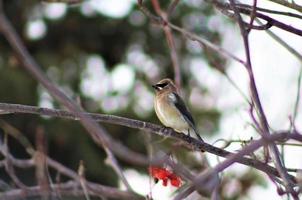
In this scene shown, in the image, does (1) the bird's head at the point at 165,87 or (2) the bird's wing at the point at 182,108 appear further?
(1) the bird's head at the point at 165,87

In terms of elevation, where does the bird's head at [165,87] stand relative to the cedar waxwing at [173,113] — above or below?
above

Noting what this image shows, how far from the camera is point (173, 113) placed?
20.6 feet

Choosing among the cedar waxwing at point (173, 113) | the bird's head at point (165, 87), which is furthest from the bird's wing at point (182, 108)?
the bird's head at point (165, 87)

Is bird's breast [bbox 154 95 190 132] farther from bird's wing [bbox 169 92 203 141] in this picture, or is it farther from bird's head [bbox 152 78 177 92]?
bird's head [bbox 152 78 177 92]

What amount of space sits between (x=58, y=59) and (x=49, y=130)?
50.0 inches

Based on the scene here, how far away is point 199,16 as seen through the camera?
12.6m

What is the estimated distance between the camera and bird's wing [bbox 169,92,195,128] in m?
6.30

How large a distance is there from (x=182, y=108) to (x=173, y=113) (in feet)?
0.38

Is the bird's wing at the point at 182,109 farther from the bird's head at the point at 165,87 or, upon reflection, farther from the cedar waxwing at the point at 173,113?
the bird's head at the point at 165,87

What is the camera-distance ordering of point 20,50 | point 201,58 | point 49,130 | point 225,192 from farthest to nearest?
point 201,58
point 49,130
point 225,192
point 20,50

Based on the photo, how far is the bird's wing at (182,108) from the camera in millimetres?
6297

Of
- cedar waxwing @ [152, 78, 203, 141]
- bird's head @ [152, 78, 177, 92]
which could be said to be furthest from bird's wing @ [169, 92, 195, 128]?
bird's head @ [152, 78, 177, 92]

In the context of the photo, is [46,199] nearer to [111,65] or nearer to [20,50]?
[20,50]

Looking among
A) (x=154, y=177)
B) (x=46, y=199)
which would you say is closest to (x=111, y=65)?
(x=154, y=177)
